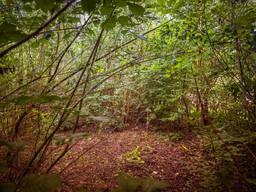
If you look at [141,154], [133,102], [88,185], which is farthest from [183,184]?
[133,102]

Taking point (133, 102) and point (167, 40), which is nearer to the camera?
point (167, 40)

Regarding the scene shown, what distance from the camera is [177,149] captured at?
132 inches

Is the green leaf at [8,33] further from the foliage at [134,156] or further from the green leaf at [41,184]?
the foliage at [134,156]

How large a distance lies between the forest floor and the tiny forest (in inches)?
0.7

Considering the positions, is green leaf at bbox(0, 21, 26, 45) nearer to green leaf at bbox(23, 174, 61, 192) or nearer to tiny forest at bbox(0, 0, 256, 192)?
tiny forest at bbox(0, 0, 256, 192)

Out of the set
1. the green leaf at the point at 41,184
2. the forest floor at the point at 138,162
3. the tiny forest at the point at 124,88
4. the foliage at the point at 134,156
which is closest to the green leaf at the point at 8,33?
the tiny forest at the point at 124,88

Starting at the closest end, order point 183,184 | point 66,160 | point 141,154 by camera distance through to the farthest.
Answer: point 183,184 → point 66,160 → point 141,154

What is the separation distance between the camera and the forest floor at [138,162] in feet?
7.70

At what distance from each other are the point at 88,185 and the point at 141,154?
117 centimetres

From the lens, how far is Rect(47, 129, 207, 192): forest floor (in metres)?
2.35

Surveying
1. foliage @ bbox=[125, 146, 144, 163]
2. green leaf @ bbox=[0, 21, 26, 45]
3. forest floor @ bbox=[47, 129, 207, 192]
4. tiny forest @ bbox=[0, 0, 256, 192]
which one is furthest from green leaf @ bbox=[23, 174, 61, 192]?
foliage @ bbox=[125, 146, 144, 163]

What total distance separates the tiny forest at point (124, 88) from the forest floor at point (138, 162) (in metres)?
0.02

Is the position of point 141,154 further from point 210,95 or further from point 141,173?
point 210,95

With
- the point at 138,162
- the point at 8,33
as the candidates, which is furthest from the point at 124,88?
the point at 8,33
